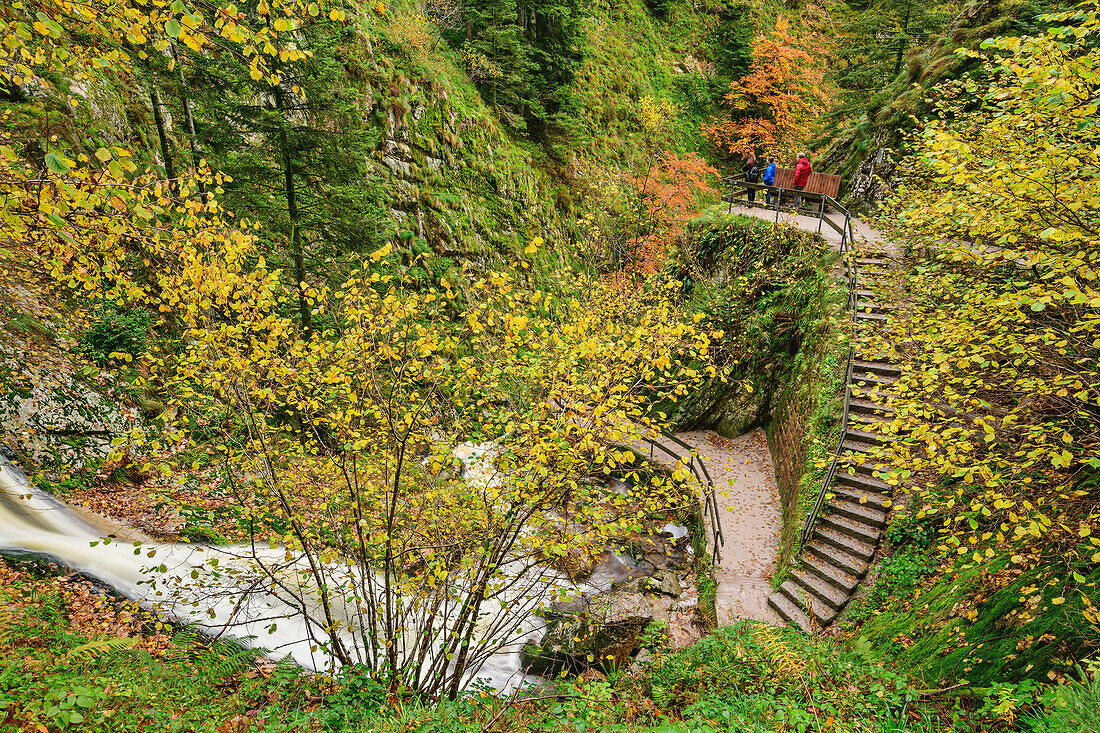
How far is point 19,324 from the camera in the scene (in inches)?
348

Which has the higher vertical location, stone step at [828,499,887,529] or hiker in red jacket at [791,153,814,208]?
hiker in red jacket at [791,153,814,208]

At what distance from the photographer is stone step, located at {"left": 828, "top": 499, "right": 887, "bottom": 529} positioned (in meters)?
9.22

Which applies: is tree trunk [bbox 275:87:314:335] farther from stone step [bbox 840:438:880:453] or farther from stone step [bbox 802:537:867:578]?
stone step [bbox 840:438:880:453]

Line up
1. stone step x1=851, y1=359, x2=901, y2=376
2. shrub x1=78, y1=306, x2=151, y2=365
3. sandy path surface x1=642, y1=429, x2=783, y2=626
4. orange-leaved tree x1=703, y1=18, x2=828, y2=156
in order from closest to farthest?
sandy path surface x1=642, y1=429, x2=783, y2=626 → shrub x1=78, y1=306, x2=151, y2=365 → stone step x1=851, y1=359, x2=901, y2=376 → orange-leaved tree x1=703, y1=18, x2=828, y2=156

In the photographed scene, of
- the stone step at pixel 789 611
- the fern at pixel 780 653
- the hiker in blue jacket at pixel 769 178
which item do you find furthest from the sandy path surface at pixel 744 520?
the hiker in blue jacket at pixel 769 178

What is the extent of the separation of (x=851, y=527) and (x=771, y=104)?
2779cm

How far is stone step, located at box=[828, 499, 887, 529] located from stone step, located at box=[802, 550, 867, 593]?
37.5 inches

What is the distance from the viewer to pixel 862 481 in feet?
32.4

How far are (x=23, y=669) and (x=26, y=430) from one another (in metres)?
6.51

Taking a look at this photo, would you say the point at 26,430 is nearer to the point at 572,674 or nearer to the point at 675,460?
the point at 572,674

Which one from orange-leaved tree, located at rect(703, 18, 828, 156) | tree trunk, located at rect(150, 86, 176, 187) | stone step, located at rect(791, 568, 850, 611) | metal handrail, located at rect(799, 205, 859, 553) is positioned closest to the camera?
stone step, located at rect(791, 568, 850, 611)

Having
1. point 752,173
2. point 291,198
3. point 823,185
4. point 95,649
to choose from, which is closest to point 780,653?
point 95,649

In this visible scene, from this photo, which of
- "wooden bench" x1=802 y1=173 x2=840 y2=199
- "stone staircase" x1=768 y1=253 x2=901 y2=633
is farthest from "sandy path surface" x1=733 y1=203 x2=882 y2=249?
"stone staircase" x1=768 y1=253 x2=901 y2=633

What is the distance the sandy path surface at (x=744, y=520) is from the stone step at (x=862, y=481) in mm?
2184
